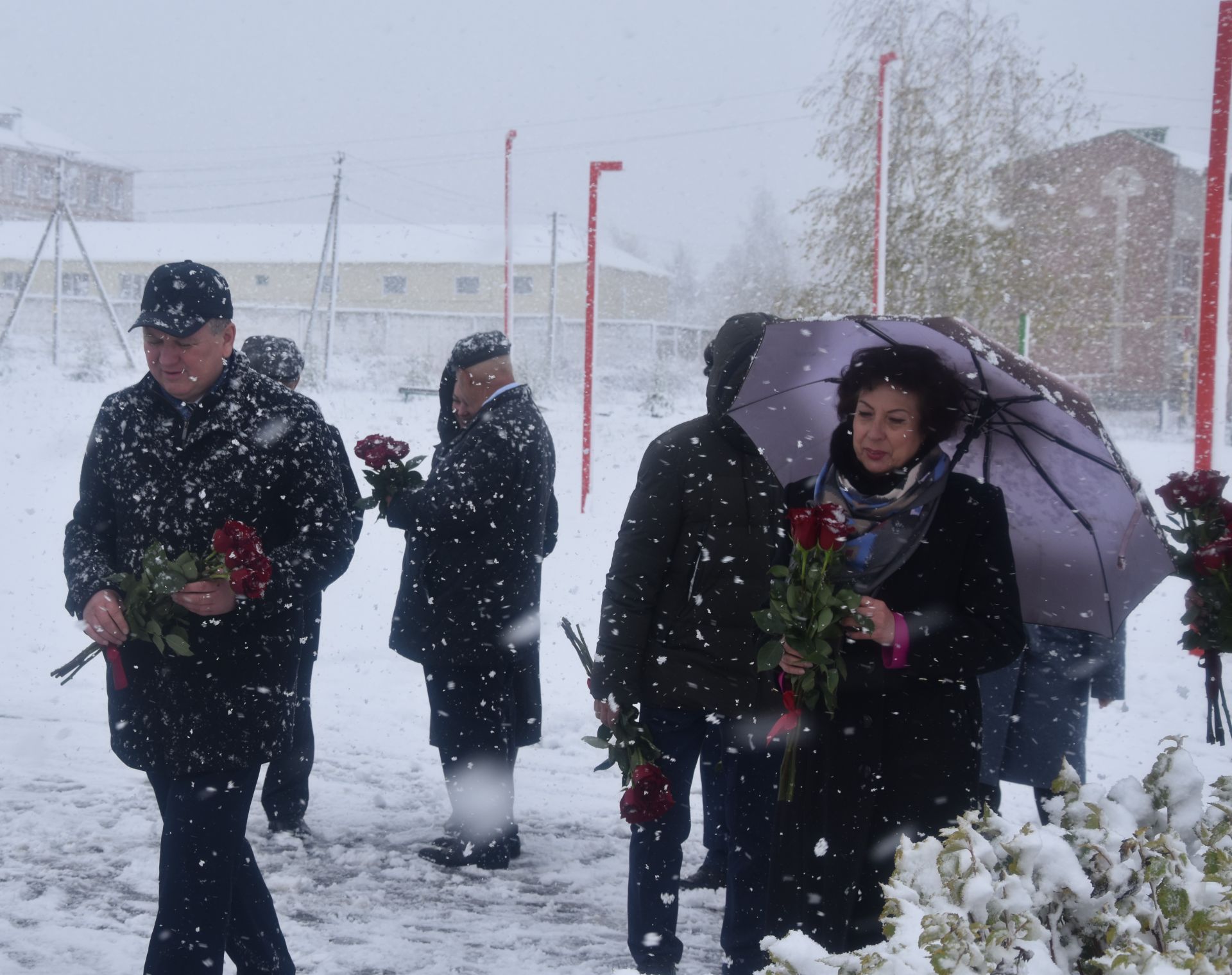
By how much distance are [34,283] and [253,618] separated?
140 ft

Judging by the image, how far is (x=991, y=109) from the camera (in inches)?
669

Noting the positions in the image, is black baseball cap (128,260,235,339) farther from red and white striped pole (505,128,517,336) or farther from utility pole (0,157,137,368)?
utility pole (0,157,137,368)

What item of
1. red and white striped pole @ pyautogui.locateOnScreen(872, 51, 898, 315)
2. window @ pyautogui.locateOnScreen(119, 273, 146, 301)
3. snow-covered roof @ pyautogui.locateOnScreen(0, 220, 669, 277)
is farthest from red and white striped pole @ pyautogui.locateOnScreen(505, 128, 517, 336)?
window @ pyautogui.locateOnScreen(119, 273, 146, 301)

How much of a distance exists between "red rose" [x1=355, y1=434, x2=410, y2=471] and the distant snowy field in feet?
5.30

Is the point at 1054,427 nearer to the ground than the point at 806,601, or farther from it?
farther from it

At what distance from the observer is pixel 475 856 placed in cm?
478

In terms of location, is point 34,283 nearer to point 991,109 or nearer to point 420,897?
point 991,109

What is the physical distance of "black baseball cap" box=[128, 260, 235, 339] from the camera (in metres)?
3.05

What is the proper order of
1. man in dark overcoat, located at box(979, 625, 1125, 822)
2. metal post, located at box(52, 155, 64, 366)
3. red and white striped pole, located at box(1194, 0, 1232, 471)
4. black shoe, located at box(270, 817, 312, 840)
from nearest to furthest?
man in dark overcoat, located at box(979, 625, 1125, 822), black shoe, located at box(270, 817, 312, 840), red and white striped pole, located at box(1194, 0, 1232, 471), metal post, located at box(52, 155, 64, 366)

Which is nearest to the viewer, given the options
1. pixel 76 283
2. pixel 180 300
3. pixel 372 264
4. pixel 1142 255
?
pixel 180 300

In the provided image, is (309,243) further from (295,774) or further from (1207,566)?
(1207,566)

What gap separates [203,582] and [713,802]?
230 centimetres

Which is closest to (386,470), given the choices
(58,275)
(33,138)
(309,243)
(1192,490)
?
(1192,490)

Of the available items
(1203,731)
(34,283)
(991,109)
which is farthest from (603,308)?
(1203,731)
